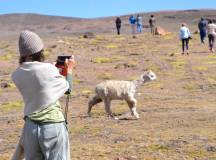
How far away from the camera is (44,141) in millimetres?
6113

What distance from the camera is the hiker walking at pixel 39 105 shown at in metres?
6.15

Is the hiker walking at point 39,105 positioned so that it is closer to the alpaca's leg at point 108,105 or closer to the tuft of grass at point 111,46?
the alpaca's leg at point 108,105

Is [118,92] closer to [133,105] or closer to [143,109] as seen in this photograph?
[133,105]

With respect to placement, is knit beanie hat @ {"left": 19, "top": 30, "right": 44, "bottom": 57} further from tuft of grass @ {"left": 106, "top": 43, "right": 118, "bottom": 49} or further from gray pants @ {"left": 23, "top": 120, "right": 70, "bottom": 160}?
tuft of grass @ {"left": 106, "top": 43, "right": 118, "bottom": 49}

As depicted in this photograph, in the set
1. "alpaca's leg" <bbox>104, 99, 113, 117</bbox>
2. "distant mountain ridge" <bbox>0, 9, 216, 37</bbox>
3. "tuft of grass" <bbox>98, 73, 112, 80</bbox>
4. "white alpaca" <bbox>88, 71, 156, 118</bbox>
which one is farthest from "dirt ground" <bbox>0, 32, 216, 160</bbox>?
"distant mountain ridge" <bbox>0, 9, 216, 37</bbox>

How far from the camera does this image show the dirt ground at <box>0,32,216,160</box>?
10.8 meters

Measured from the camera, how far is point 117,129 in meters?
13.3

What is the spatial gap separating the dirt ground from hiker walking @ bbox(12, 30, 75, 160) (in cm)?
401

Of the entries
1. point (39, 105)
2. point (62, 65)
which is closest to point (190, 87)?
point (62, 65)

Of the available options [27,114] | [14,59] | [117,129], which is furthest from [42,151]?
[14,59]

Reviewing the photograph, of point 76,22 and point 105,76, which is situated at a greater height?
point 105,76

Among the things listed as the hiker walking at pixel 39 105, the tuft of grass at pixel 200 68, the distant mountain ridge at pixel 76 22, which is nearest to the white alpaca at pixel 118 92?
the hiker walking at pixel 39 105

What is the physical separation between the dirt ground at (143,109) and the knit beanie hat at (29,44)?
4.25m

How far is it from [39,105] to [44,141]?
14.8 inches
